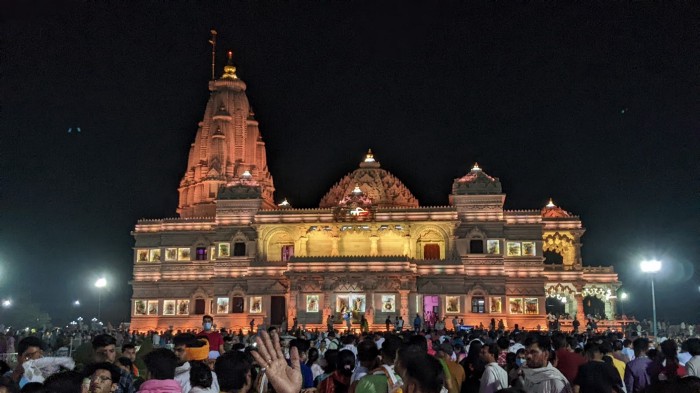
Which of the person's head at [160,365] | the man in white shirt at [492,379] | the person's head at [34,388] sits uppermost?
the person's head at [160,365]

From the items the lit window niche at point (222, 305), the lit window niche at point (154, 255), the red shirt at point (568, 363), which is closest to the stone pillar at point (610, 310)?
the lit window niche at point (222, 305)

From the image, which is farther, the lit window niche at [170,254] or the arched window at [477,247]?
the lit window niche at [170,254]

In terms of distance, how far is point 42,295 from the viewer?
90750 mm

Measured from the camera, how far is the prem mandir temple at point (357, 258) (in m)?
59.1

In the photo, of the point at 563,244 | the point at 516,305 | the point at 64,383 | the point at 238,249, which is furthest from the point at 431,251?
the point at 64,383

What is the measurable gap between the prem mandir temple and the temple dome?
0.38ft

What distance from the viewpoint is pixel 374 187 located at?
6894 centimetres

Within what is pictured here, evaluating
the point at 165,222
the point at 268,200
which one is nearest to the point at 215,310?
the point at 165,222

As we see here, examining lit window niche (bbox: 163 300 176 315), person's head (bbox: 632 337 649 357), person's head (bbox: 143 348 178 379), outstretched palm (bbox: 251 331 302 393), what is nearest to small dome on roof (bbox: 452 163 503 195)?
lit window niche (bbox: 163 300 176 315)

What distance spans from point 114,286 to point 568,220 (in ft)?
181

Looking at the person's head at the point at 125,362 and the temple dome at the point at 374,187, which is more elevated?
the temple dome at the point at 374,187

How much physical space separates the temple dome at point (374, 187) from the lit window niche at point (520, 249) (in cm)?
1021

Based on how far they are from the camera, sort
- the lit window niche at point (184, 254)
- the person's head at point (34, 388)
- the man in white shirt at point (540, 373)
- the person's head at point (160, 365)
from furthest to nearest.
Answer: the lit window niche at point (184, 254) < the man in white shirt at point (540, 373) < the person's head at point (160, 365) < the person's head at point (34, 388)

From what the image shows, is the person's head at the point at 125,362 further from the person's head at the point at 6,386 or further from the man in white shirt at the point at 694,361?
the man in white shirt at the point at 694,361
